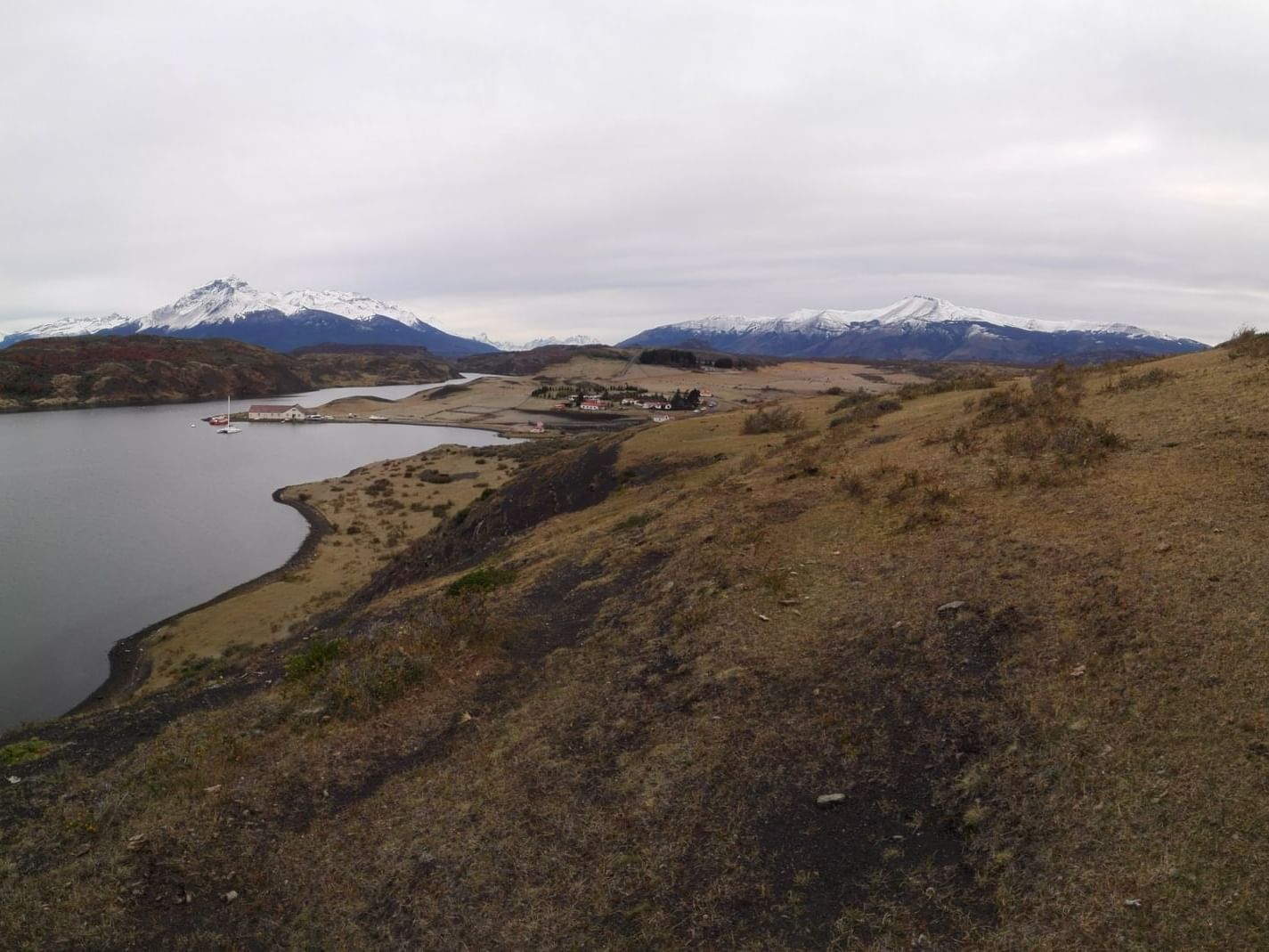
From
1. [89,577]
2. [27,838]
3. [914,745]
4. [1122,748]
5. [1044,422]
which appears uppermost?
[1044,422]

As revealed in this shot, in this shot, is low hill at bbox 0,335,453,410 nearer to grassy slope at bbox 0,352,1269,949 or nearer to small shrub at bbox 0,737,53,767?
small shrub at bbox 0,737,53,767

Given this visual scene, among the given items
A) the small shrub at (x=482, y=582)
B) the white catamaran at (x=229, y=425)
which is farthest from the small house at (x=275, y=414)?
the small shrub at (x=482, y=582)

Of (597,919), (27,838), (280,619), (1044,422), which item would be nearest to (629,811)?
(597,919)

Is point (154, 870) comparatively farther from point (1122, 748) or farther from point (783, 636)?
point (1122, 748)

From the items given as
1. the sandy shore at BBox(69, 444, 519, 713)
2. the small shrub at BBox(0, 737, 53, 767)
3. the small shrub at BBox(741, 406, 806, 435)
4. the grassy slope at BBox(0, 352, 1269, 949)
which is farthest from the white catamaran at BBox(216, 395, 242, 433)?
the grassy slope at BBox(0, 352, 1269, 949)

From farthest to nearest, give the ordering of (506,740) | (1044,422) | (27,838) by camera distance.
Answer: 1. (1044,422)
2. (506,740)
3. (27,838)
